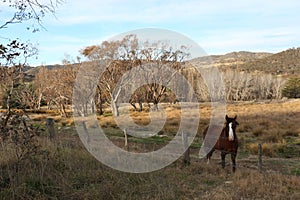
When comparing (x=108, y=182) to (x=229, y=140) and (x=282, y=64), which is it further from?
(x=282, y=64)

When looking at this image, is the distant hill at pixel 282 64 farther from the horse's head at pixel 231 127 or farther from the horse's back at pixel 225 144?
the horse's head at pixel 231 127

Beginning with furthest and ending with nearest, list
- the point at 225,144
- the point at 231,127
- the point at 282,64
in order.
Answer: the point at 282,64 < the point at 225,144 < the point at 231,127

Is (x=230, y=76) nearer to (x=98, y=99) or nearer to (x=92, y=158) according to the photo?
(x=98, y=99)

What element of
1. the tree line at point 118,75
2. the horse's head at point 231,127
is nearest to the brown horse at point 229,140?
the horse's head at point 231,127

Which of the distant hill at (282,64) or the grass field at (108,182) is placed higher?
the distant hill at (282,64)

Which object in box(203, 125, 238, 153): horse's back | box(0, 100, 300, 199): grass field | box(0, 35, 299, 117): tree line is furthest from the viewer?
box(0, 35, 299, 117): tree line

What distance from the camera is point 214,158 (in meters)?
12.6

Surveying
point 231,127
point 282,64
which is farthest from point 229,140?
point 282,64

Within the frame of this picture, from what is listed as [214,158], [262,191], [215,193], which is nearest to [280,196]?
[262,191]

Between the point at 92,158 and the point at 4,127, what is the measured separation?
2600 millimetres

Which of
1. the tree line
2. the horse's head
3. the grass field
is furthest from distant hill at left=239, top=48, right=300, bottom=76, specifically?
the grass field

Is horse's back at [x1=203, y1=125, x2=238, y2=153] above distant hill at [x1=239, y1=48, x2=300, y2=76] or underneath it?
underneath

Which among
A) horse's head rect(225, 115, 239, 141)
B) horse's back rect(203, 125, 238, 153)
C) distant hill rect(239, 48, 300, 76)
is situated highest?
distant hill rect(239, 48, 300, 76)

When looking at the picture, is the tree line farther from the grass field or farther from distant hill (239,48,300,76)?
distant hill (239,48,300,76)
